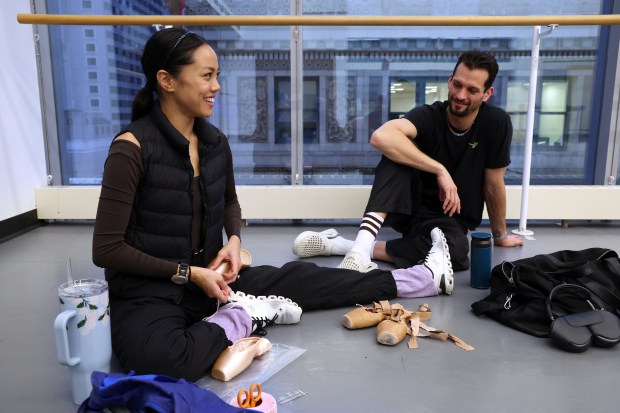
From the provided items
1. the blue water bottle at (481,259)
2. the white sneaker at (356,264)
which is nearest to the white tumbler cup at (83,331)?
the white sneaker at (356,264)

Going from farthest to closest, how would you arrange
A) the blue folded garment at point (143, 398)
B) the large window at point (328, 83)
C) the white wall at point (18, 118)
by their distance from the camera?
the large window at point (328, 83)
the white wall at point (18, 118)
the blue folded garment at point (143, 398)

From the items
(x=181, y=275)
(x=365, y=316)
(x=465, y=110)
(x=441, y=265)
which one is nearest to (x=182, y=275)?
(x=181, y=275)

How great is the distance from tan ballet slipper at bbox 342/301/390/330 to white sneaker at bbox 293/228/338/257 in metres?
0.73

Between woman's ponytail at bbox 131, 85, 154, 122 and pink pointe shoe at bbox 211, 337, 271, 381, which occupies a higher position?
woman's ponytail at bbox 131, 85, 154, 122

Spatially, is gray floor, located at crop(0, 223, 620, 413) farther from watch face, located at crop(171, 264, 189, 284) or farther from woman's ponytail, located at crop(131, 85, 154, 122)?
woman's ponytail, located at crop(131, 85, 154, 122)

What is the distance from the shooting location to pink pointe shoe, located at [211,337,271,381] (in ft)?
4.19

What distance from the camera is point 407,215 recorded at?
7.27 feet

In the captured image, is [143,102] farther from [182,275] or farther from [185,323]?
[185,323]

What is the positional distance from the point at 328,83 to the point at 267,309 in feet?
6.48

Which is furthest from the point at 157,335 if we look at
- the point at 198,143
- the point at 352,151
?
the point at 352,151

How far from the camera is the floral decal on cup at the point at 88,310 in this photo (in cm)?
113

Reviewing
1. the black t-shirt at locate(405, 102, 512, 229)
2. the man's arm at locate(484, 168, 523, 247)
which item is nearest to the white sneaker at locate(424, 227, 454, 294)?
the black t-shirt at locate(405, 102, 512, 229)

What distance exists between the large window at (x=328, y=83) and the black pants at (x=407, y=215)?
1.12 meters

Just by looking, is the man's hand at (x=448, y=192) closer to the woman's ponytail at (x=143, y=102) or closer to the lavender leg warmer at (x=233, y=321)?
the lavender leg warmer at (x=233, y=321)
